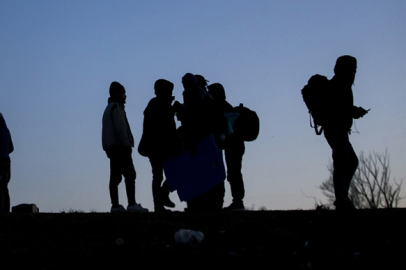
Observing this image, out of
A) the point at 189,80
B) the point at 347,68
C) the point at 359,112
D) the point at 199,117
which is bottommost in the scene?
the point at 359,112

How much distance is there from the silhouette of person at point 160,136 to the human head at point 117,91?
0.59 meters

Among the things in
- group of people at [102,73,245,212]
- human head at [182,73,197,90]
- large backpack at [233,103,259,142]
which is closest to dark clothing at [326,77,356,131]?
large backpack at [233,103,259,142]

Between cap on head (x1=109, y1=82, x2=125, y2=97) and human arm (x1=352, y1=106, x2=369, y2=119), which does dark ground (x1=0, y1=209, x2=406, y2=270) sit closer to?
human arm (x1=352, y1=106, x2=369, y2=119)

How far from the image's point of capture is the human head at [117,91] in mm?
10000

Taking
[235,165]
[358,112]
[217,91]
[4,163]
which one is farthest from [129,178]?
[358,112]

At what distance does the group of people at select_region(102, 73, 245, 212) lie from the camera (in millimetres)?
8711

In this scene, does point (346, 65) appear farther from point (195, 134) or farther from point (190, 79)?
point (195, 134)

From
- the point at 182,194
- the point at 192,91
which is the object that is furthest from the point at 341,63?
the point at 182,194

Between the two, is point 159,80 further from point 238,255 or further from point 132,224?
point 238,255

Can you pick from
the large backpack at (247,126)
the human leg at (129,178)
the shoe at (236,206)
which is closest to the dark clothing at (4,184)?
the human leg at (129,178)

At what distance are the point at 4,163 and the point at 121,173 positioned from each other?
2.32 meters

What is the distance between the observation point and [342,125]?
26.7ft

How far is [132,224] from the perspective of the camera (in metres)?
7.10

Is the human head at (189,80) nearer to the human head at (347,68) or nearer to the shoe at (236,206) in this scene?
the shoe at (236,206)
